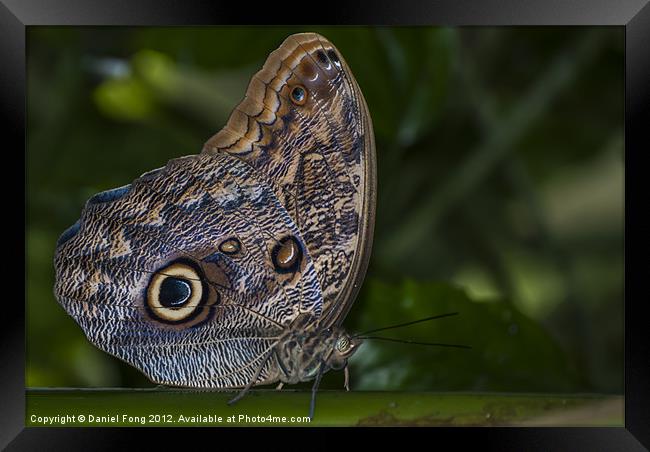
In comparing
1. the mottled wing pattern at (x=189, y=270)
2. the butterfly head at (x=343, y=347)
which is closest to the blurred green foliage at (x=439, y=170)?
the mottled wing pattern at (x=189, y=270)

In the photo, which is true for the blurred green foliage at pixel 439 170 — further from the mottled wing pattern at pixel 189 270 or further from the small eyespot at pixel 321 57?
the small eyespot at pixel 321 57

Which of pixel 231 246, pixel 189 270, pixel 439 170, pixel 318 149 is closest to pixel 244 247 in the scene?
pixel 231 246

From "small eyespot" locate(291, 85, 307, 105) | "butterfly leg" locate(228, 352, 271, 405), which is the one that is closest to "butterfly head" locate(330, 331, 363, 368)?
"butterfly leg" locate(228, 352, 271, 405)

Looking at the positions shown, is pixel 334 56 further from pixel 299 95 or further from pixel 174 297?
pixel 174 297

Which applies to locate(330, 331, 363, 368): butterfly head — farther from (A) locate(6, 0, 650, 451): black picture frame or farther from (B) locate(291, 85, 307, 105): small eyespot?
(B) locate(291, 85, 307, 105): small eyespot
